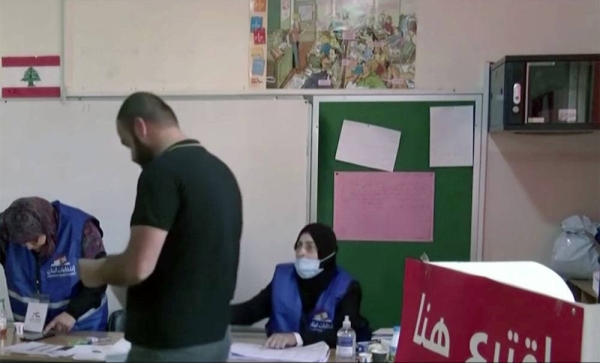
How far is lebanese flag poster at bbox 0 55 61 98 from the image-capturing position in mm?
3441

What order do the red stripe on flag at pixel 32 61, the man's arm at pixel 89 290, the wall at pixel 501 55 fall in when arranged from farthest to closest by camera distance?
1. the red stripe on flag at pixel 32 61
2. the wall at pixel 501 55
3. the man's arm at pixel 89 290

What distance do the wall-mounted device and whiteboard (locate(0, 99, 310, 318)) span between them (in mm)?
1059

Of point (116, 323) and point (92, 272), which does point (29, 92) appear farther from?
point (92, 272)

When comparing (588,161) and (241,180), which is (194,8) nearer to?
A: (241,180)

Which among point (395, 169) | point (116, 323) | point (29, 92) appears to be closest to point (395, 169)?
point (395, 169)

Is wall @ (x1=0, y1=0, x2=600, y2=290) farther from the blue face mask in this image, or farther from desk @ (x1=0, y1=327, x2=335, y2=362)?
desk @ (x1=0, y1=327, x2=335, y2=362)

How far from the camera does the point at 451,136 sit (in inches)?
125

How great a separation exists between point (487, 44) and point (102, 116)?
216 cm

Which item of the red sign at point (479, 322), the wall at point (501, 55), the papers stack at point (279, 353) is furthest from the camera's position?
the wall at point (501, 55)

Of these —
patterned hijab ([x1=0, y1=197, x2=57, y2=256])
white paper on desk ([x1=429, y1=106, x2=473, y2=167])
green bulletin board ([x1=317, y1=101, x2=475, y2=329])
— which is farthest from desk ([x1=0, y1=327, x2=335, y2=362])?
white paper on desk ([x1=429, y1=106, x2=473, y2=167])

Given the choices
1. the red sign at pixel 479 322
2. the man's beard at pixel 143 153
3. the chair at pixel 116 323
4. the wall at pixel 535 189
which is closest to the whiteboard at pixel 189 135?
the chair at pixel 116 323

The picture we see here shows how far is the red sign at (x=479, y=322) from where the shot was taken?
1063mm

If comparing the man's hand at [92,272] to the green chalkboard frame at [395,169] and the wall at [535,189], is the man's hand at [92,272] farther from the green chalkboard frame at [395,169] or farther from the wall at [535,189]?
the wall at [535,189]

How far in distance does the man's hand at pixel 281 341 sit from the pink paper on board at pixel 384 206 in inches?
36.2
